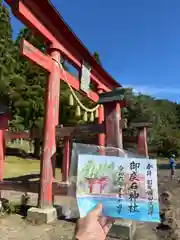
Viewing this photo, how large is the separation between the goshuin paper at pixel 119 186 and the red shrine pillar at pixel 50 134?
3.30m

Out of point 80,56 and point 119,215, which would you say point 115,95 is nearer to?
point 119,215

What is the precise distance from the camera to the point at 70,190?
2072 millimetres

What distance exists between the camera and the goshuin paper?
1.86 meters

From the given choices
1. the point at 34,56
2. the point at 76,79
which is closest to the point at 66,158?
the point at 76,79

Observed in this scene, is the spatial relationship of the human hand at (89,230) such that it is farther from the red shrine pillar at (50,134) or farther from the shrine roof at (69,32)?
the shrine roof at (69,32)

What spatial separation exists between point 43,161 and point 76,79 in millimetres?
2553

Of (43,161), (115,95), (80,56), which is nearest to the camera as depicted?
(115,95)

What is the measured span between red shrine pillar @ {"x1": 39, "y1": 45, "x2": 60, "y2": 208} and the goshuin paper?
3296mm

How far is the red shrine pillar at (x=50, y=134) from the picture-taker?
500cm

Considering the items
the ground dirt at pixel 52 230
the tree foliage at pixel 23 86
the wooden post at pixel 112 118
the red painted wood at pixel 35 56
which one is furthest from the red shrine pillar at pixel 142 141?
the tree foliage at pixel 23 86

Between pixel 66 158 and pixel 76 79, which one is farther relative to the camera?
pixel 66 158

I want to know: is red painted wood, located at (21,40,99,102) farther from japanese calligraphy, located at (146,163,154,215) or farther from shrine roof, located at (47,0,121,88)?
japanese calligraphy, located at (146,163,154,215)

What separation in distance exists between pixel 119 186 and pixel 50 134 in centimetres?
343

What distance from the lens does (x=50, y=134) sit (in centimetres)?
521
